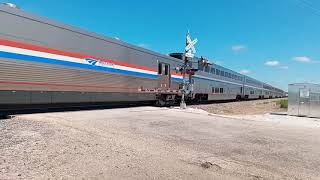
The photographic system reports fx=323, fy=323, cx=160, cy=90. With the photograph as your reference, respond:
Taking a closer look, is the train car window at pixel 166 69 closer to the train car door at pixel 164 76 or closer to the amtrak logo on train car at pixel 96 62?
the train car door at pixel 164 76

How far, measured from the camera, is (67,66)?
13.4 metres

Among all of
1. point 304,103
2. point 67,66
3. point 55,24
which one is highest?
point 55,24

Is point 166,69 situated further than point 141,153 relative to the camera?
Yes

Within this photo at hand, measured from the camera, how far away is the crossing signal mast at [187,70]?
21703 millimetres

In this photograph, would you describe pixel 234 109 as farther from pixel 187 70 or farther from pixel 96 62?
pixel 96 62

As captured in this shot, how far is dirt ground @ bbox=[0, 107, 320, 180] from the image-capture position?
19.2 feet

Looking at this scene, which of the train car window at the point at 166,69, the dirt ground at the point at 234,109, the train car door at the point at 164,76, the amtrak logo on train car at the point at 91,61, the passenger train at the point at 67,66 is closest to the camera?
the passenger train at the point at 67,66

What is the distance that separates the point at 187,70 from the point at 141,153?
18.0 meters

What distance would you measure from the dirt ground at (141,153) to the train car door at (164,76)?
38.9 ft

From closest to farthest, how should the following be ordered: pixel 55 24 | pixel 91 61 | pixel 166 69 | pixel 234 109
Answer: pixel 55 24 → pixel 91 61 → pixel 166 69 → pixel 234 109

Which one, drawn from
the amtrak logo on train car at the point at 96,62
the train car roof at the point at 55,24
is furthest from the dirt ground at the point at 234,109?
the amtrak logo on train car at the point at 96,62

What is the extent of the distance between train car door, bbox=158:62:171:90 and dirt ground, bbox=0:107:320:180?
11871 millimetres

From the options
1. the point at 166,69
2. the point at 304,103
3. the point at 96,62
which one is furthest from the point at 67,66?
the point at 304,103

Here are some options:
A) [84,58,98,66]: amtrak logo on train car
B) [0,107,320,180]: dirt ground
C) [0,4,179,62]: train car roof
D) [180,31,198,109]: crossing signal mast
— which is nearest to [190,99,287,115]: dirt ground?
[180,31,198,109]: crossing signal mast
